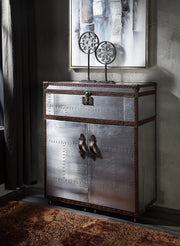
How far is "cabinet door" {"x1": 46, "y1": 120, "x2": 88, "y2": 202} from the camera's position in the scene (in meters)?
3.43

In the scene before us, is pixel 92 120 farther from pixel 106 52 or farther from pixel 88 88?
pixel 106 52

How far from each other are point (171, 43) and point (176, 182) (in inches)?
50.6

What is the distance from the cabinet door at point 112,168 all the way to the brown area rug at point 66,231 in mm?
209

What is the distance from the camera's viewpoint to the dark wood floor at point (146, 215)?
3.16m

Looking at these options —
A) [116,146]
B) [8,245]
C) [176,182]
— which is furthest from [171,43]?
[8,245]

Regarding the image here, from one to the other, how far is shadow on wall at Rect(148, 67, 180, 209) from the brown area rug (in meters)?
0.59

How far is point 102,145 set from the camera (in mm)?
3297

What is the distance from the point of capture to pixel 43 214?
338 cm

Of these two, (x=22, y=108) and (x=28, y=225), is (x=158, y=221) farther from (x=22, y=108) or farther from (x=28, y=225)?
(x=22, y=108)

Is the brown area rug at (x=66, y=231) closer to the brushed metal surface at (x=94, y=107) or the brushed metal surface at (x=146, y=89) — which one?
the brushed metal surface at (x=94, y=107)

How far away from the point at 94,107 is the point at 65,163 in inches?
24.9

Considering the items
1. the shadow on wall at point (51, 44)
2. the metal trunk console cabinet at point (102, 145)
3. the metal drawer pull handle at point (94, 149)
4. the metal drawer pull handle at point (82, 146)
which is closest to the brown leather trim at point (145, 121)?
the metal trunk console cabinet at point (102, 145)

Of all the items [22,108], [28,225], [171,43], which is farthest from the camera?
[22,108]

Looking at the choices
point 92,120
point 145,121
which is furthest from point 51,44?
point 145,121
